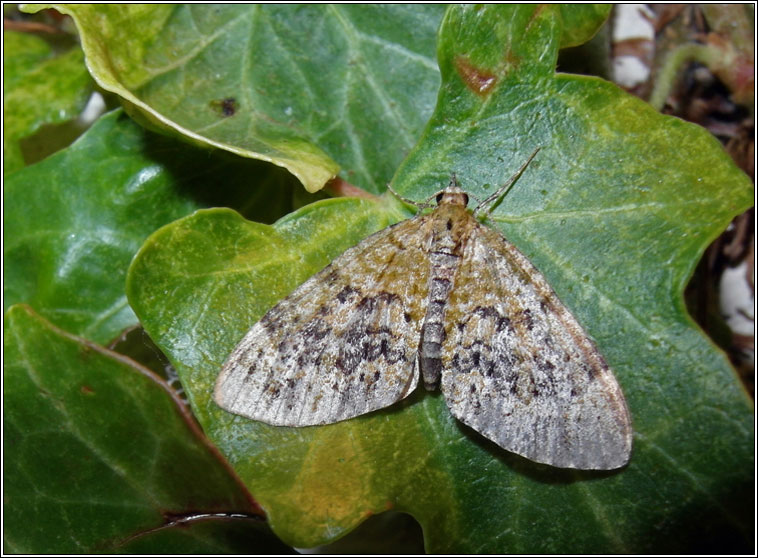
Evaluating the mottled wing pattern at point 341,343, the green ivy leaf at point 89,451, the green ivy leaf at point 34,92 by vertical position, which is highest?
the green ivy leaf at point 34,92

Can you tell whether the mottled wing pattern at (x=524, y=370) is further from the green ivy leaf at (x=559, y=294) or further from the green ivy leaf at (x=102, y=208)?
the green ivy leaf at (x=102, y=208)

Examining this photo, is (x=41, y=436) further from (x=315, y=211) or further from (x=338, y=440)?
(x=315, y=211)

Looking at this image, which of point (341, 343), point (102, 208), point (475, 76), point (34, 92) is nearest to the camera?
point (475, 76)

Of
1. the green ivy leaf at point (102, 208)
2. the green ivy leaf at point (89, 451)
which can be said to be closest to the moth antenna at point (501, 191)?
the green ivy leaf at point (102, 208)

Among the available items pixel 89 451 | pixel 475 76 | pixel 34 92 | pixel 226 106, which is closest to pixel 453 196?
pixel 475 76

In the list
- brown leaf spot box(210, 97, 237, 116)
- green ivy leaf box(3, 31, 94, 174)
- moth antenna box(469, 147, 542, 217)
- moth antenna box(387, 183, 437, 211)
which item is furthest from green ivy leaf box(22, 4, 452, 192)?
green ivy leaf box(3, 31, 94, 174)

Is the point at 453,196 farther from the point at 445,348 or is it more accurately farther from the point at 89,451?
the point at 89,451
